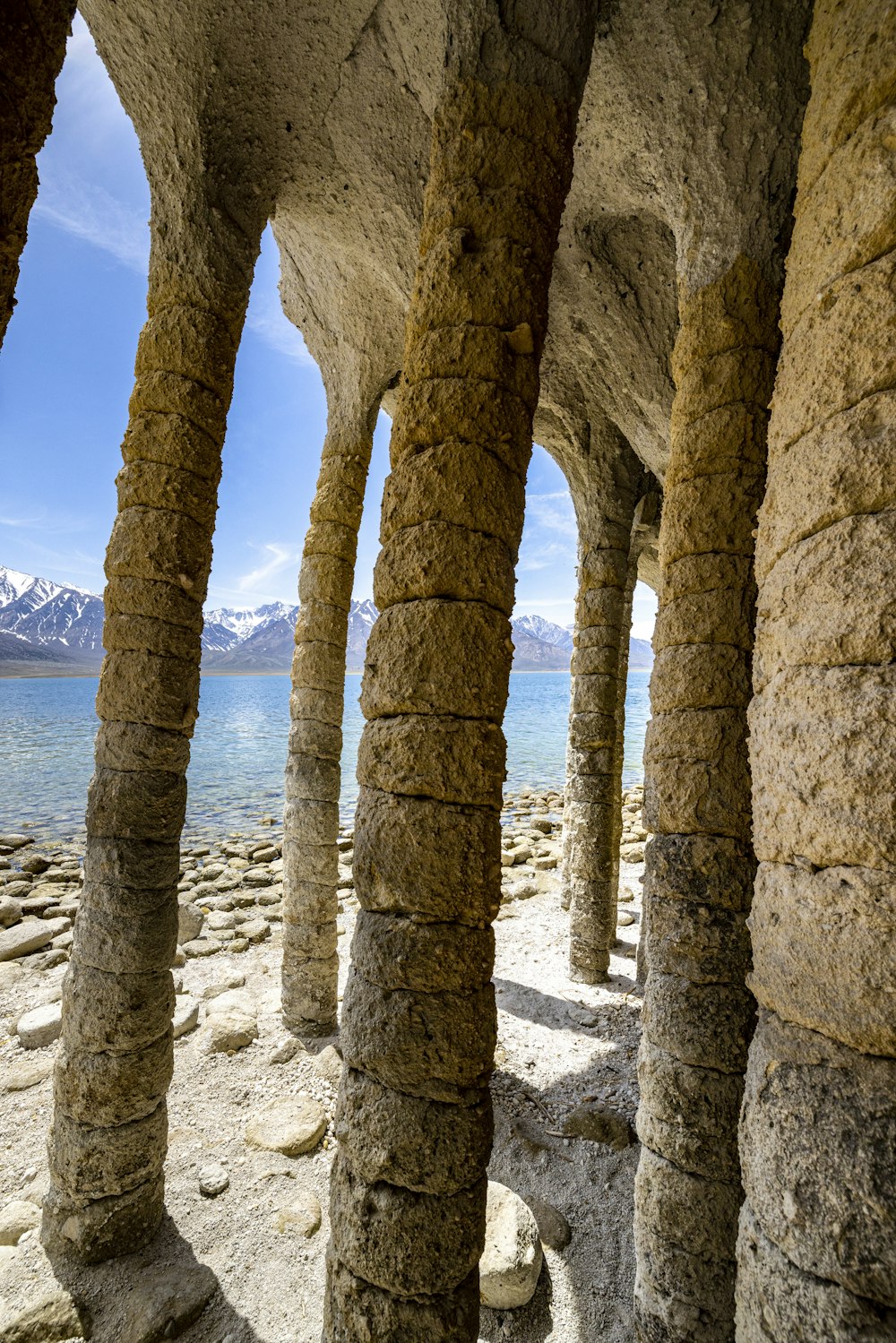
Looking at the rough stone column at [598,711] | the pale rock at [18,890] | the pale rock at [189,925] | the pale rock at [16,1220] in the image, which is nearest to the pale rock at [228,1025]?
the pale rock at [189,925]

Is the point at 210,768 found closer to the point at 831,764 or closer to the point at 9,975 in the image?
the point at 9,975

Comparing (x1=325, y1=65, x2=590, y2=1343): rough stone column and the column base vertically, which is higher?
(x1=325, y1=65, x2=590, y2=1343): rough stone column

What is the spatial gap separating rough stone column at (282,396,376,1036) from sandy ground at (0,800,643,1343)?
0.62 meters

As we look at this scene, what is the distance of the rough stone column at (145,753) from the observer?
3.88 metres

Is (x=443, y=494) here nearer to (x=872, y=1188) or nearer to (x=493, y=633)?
(x=493, y=633)

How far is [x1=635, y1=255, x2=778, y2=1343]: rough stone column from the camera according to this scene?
319 centimetres

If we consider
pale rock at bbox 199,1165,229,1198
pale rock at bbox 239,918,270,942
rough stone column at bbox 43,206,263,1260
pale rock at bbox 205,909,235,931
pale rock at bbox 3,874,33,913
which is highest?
rough stone column at bbox 43,206,263,1260

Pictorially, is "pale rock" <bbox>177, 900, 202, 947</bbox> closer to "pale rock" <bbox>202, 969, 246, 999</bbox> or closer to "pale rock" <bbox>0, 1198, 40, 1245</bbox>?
"pale rock" <bbox>202, 969, 246, 999</bbox>

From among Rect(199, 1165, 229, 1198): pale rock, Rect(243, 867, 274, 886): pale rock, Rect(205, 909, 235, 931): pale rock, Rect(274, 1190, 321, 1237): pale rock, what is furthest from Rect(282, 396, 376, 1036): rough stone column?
Rect(243, 867, 274, 886): pale rock

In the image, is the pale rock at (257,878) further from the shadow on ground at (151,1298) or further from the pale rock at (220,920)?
the shadow on ground at (151,1298)

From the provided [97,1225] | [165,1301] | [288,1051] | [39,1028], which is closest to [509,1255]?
[165,1301]

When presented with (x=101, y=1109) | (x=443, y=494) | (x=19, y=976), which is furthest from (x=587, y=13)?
(x=19, y=976)

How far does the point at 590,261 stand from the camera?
6.53 m

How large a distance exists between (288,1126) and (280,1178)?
44 centimetres
